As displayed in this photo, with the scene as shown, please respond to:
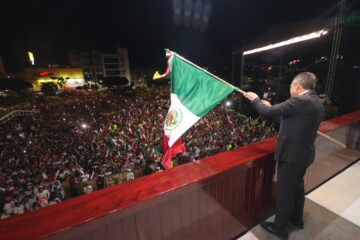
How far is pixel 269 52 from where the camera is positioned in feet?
66.4

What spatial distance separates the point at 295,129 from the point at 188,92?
47.2 inches

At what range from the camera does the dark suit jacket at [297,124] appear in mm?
1815

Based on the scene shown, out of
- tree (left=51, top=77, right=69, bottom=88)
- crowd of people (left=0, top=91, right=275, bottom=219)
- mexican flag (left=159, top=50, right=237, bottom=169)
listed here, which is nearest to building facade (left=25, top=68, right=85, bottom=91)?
tree (left=51, top=77, right=69, bottom=88)

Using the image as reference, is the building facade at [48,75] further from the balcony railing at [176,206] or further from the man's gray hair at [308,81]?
the man's gray hair at [308,81]

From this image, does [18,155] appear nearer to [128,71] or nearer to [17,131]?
[17,131]

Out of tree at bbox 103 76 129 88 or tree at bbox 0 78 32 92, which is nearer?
tree at bbox 0 78 32 92

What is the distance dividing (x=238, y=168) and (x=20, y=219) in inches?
75.1

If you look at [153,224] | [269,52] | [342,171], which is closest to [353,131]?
[342,171]

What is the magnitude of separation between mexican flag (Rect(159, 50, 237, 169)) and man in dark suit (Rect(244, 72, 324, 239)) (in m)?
0.43

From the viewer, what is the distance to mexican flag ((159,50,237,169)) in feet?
7.49

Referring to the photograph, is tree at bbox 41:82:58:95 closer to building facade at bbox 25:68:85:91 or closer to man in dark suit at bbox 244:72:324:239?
building facade at bbox 25:68:85:91

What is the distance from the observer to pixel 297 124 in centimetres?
186

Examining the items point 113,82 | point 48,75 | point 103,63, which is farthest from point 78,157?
point 103,63

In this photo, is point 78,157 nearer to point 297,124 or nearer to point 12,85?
point 297,124
